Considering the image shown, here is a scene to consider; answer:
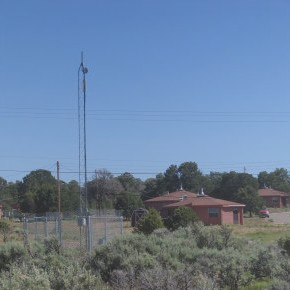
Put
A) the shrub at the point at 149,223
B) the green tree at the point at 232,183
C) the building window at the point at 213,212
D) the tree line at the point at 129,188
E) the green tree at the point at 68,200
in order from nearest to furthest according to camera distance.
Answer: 1. the shrub at the point at 149,223
2. the building window at the point at 213,212
3. the green tree at the point at 68,200
4. the tree line at the point at 129,188
5. the green tree at the point at 232,183

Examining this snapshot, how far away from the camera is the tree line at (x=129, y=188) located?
3031 inches

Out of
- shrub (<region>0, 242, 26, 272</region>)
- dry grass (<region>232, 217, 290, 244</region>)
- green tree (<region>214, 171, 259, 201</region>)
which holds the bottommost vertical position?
dry grass (<region>232, 217, 290, 244</region>)

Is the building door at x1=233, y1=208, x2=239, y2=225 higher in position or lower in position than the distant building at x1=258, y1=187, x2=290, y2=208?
lower

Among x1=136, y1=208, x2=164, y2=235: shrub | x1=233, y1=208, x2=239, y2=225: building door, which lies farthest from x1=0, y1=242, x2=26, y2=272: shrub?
x1=233, y1=208, x2=239, y2=225: building door

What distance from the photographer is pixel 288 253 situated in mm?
12734

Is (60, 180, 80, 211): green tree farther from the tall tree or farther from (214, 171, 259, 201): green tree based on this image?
(214, 171, 259, 201): green tree

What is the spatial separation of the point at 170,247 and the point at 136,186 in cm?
10805

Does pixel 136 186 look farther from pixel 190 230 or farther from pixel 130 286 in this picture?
pixel 130 286

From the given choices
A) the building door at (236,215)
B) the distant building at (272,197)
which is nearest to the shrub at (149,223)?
the building door at (236,215)

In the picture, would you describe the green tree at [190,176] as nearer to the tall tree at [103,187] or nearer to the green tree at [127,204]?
the tall tree at [103,187]

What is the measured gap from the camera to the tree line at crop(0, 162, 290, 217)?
253 ft

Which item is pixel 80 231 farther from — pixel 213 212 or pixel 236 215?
pixel 236 215

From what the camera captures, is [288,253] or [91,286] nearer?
[91,286]

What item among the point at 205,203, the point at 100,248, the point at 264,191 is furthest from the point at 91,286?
the point at 264,191
